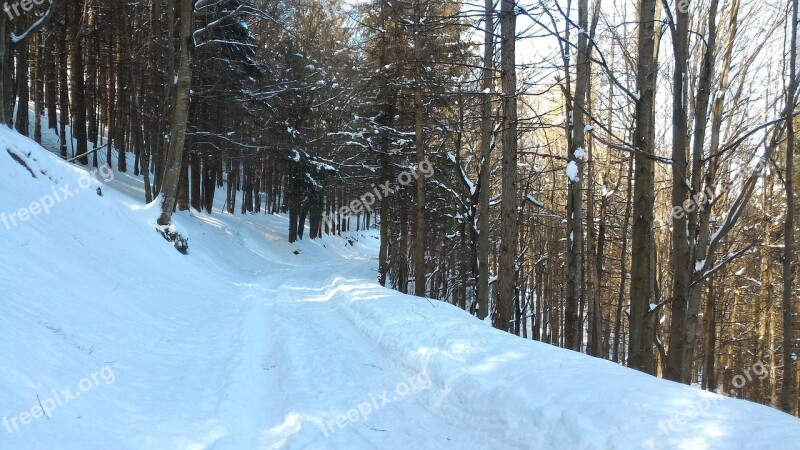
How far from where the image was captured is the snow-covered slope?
3.29 m

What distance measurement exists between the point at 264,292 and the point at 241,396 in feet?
25.9

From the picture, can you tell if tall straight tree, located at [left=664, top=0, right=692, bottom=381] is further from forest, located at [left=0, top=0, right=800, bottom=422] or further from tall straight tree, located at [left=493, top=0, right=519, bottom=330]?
tall straight tree, located at [left=493, top=0, right=519, bottom=330]

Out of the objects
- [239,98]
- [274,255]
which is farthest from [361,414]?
[274,255]

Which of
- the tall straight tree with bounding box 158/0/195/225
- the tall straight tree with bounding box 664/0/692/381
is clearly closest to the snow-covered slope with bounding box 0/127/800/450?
the tall straight tree with bounding box 664/0/692/381

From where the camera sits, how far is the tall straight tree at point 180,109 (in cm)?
1258

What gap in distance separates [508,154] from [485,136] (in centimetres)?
291
